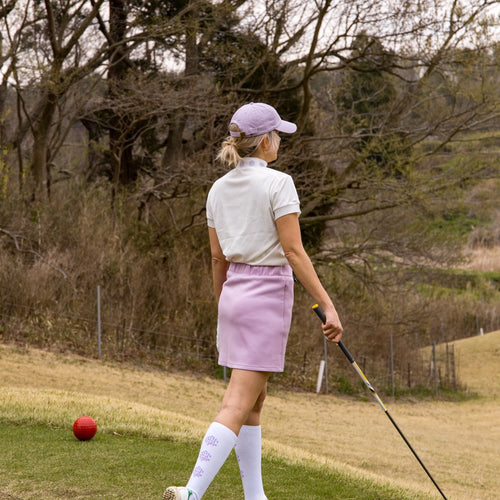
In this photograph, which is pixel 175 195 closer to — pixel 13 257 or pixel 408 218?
pixel 13 257

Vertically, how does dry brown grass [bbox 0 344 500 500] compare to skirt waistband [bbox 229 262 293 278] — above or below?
below

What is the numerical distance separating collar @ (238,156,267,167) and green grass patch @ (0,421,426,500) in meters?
1.67

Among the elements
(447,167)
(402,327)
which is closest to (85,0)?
(447,167)

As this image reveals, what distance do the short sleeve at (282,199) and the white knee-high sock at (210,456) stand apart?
86cm

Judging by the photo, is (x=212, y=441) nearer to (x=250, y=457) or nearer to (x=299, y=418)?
(x=250, y=457)

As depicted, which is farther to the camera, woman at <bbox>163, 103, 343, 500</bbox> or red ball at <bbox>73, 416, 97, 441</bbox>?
red ball at <bbox>73, 416, 97, 441</bbox>

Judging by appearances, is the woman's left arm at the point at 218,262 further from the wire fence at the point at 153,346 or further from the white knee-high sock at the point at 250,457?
the wire fence at the point at 153,346

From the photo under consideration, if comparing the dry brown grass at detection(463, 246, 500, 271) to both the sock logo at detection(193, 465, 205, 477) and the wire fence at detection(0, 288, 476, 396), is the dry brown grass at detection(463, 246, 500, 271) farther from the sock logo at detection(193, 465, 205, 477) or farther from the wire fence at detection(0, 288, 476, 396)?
the sock logo at detection(193, 465, 205, 477)

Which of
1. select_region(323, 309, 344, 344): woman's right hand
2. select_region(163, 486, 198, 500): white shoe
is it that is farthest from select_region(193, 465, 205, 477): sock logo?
select_region(323, 309, 344, 344): woman's right hand

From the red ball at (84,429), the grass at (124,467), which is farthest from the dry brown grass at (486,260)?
the red ball at (84,429)

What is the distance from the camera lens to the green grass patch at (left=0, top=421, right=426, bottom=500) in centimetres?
396

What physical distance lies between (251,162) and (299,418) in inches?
413

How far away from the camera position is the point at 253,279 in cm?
322

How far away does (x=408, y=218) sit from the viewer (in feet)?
66.9
